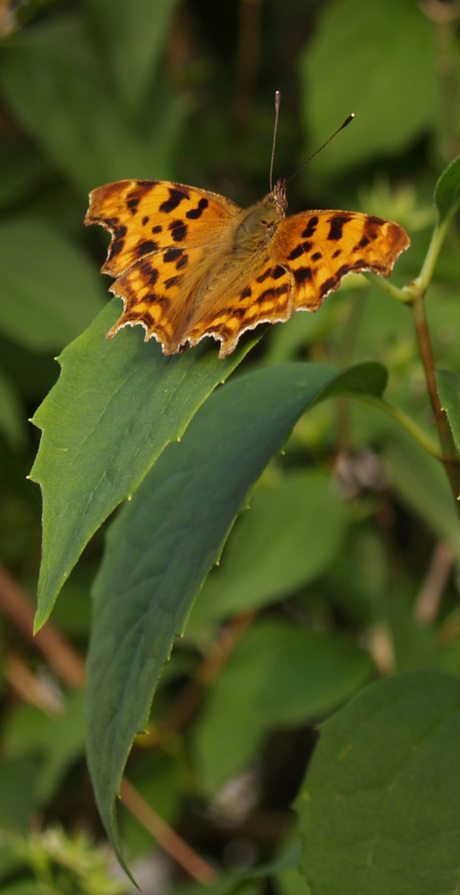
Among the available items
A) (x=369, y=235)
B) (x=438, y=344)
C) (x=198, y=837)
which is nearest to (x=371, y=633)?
(x=438, y=344)

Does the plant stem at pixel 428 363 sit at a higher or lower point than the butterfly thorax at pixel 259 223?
lower

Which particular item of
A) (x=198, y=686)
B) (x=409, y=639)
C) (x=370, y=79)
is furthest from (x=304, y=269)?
(x=370, y=79)

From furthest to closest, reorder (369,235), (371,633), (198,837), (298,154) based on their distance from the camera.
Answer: (298,154), (198,837), (371,633), (369,235)

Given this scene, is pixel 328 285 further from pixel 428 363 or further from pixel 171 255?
Answer: pixel 171 255

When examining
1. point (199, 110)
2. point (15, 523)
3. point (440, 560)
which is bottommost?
point (440, 560)

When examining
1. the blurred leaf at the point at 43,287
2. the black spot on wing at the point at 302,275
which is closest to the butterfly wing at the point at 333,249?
the black spot on wing at the point at 302,275

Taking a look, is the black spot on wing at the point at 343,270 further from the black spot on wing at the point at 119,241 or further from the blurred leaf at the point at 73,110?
the blurred leaf at the point at 73,110

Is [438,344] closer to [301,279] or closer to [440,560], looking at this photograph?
[440,560]
